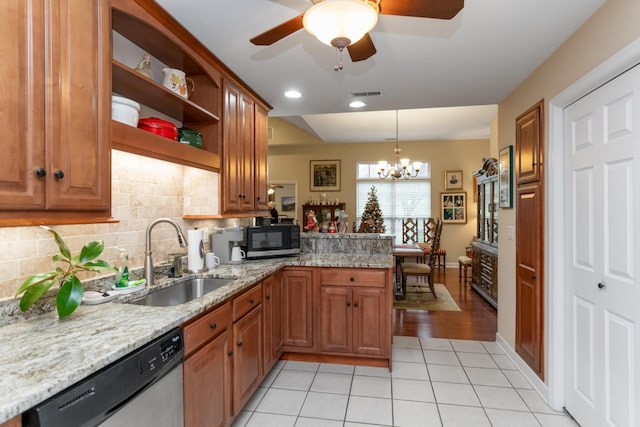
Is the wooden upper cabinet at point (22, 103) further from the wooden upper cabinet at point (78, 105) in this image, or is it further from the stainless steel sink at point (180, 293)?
the stainless steel sink at point (180, 293)

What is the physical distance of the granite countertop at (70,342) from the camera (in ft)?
2.86

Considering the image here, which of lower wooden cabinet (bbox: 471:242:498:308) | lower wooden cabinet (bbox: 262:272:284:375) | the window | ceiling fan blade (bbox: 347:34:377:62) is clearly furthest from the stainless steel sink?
the window

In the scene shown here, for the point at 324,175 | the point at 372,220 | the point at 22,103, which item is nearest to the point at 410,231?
the point at 324,175

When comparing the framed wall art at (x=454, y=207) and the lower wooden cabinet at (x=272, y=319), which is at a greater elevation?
the framed wall art at (x=454, y=207)

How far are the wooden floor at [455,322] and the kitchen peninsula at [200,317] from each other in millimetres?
1033

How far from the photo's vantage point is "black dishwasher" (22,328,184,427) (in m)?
0.91

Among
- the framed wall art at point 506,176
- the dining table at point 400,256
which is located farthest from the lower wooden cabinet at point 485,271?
the framed wall art at point 506,176

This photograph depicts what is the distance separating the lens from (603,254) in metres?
1.84

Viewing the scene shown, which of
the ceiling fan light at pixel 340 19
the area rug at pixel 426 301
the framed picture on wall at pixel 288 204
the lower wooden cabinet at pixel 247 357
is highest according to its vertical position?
the ceiling fan light at pixel 340 19

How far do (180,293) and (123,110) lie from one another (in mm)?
1162

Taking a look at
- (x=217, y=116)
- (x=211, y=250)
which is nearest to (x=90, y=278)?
(x=211, y=250)

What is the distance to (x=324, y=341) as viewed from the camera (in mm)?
2898

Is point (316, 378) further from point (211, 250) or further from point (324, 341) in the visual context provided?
point (211, 250)

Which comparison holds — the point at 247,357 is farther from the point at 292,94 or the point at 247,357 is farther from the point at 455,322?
the point at 455,322
